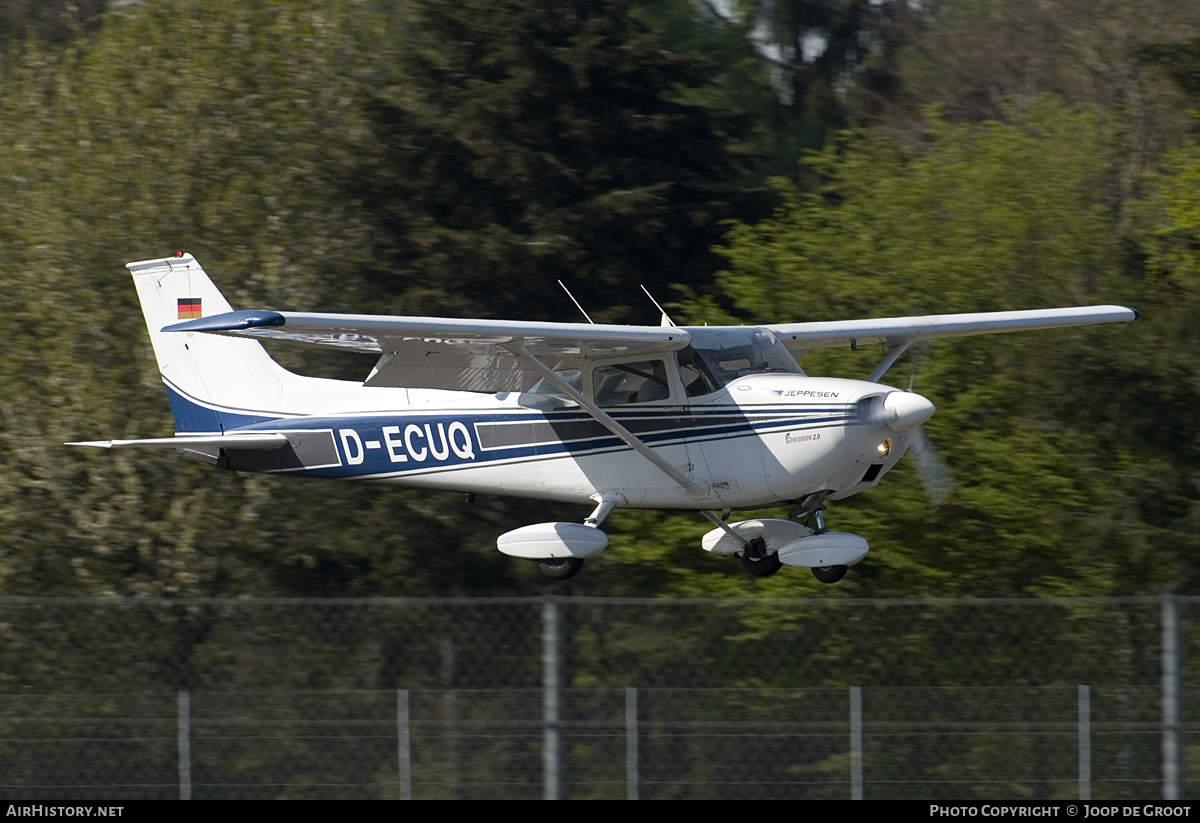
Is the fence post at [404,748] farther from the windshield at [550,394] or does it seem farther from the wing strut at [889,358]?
the wing strut at [889,358]

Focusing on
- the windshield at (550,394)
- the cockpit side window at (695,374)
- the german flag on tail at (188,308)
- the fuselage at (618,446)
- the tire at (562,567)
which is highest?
the german flag on tail at (188,308)

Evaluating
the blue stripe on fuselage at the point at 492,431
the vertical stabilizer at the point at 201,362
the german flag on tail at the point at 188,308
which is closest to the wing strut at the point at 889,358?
the blue stripe on fuselage at the point at 492,431

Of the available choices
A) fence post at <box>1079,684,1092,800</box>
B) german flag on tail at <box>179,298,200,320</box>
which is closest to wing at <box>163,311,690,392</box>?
german flag on tail at <box>179,298,200,320</box>

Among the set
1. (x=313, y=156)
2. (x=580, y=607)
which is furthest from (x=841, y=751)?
(x=313, y=156)

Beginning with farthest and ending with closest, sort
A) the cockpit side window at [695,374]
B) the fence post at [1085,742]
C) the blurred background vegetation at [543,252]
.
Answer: the blurred background vegetation at [543,252] < the cockpit side window at [695,374] < the fence post at [1085,742]

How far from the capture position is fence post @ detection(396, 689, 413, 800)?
590cm

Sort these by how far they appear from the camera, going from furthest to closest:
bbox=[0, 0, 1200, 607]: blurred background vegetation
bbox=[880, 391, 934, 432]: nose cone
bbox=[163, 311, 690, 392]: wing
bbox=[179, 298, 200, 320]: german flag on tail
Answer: bbox=[0, 0, 1200, 607]: blurred background vegetation → bbox=[179, 298, 200, 320]: german flag on tail → bbox=[880, 391, 934, 432]: nose cone → bbox=[163, 311, 690, 392]: wing

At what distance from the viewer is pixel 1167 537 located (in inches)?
734

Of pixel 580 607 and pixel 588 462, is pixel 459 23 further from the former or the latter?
pixel 580 607

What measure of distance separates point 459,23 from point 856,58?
1386cm

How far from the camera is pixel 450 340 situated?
37.6 ft

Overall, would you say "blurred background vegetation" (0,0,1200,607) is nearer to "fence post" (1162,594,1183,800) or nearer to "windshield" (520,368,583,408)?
"windshield" (520,368,583,408)

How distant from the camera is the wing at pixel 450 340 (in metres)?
10.1

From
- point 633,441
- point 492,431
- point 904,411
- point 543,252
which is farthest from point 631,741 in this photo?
point 543,252
